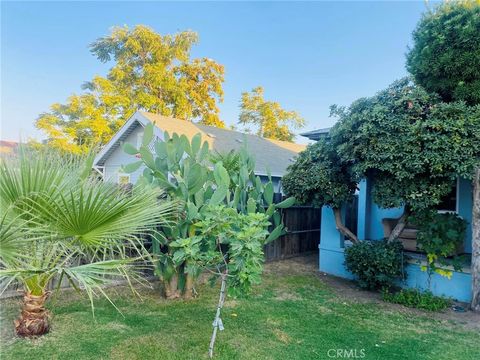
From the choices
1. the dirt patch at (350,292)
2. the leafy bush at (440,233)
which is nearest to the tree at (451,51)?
the leafy bush at (440,233)

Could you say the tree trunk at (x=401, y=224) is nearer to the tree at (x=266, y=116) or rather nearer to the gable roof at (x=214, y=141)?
the gable roof at (x=214, y=141)

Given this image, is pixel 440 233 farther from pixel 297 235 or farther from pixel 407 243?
pixel 297 235

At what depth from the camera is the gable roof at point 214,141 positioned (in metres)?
12.8

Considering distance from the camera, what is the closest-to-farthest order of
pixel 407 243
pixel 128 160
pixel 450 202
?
pixel 407 243 < pixel 450 202 < pixel 128 160

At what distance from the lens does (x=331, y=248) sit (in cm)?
730

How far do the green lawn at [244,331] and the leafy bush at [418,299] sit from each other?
0.22 m

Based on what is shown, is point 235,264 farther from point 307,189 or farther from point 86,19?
point 86,19

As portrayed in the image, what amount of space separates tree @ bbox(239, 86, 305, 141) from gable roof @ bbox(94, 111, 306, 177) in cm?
1222

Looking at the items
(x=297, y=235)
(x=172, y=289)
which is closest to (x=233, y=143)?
(x=297, y=235)

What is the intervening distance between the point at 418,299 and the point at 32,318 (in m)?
5.48

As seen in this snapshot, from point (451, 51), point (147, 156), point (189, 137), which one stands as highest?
point (451, 51)

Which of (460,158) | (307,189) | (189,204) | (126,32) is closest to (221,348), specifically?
Result: (189,204)

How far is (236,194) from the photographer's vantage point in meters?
4.47

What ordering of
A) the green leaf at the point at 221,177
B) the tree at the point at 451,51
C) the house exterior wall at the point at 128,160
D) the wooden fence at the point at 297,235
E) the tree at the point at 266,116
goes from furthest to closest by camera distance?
the tree at the point at 266,116, the house exterior wall at the point at 128,160, the wooden fence at the point at 297,235, the tree at the point at 451,51, the green leaf at the point at 221,177
